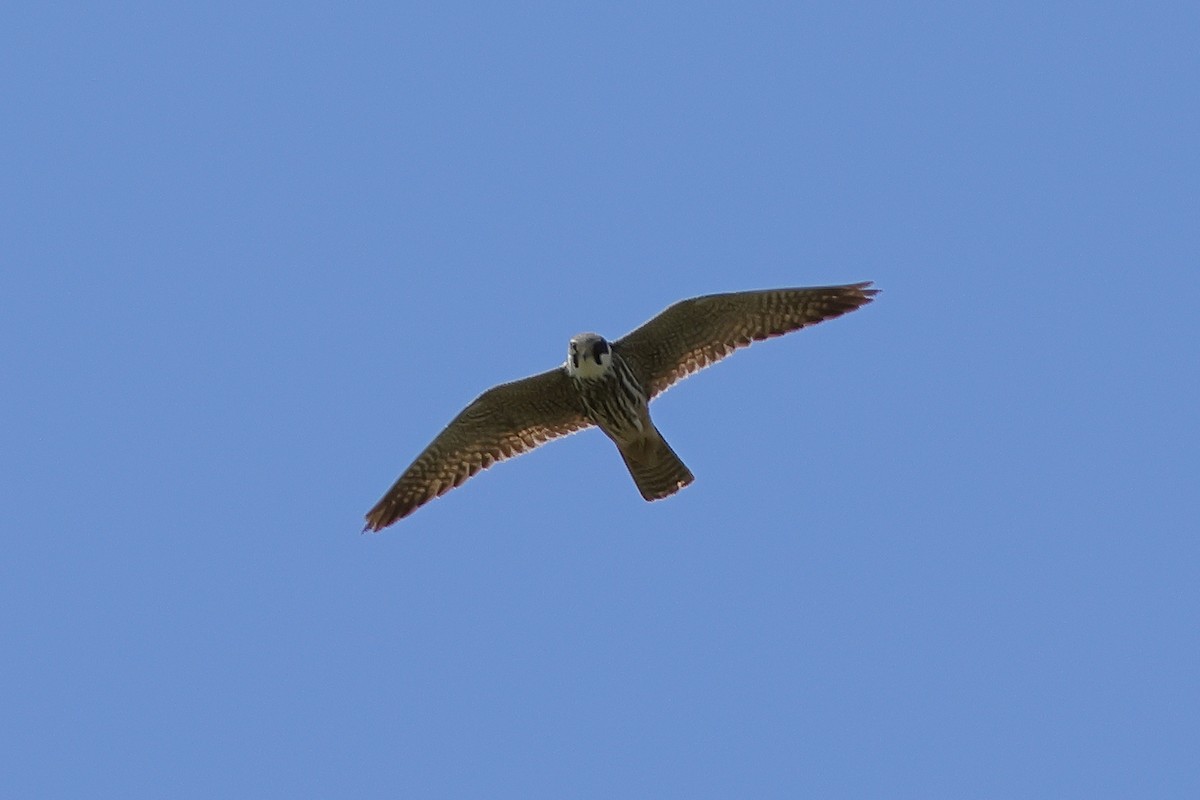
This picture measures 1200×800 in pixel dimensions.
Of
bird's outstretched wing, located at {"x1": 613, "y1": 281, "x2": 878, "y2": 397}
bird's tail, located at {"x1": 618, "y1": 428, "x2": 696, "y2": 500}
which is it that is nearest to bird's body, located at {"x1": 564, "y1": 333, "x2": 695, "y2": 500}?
bird's tail, located at {"x1": 618, "y1": 428, "x2": 696, "y2": 500}

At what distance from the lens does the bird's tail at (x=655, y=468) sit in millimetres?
15789

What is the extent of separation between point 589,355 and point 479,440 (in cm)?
164

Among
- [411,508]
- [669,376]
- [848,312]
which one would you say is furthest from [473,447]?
[848,312]

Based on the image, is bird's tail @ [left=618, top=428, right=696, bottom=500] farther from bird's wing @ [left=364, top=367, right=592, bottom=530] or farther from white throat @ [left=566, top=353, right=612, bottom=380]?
white throat @ [left=566, top=353, right=612, bottom=380]

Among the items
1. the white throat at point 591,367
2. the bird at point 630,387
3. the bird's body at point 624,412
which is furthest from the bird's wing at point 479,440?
the white throat at point 591,367

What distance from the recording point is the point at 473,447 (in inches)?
648

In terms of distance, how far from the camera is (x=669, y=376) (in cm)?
1598

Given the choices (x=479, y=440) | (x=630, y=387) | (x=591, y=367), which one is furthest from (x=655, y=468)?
(x=479, y=440)

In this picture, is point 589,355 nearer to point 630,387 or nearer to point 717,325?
point 630,387

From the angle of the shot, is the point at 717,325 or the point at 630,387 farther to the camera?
the point at 717,325

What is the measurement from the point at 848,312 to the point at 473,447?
10.9 feet

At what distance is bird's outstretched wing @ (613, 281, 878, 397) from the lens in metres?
15.7

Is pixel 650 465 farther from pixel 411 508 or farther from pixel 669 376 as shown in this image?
pixel 411 508

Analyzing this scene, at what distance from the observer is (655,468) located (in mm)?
15859
